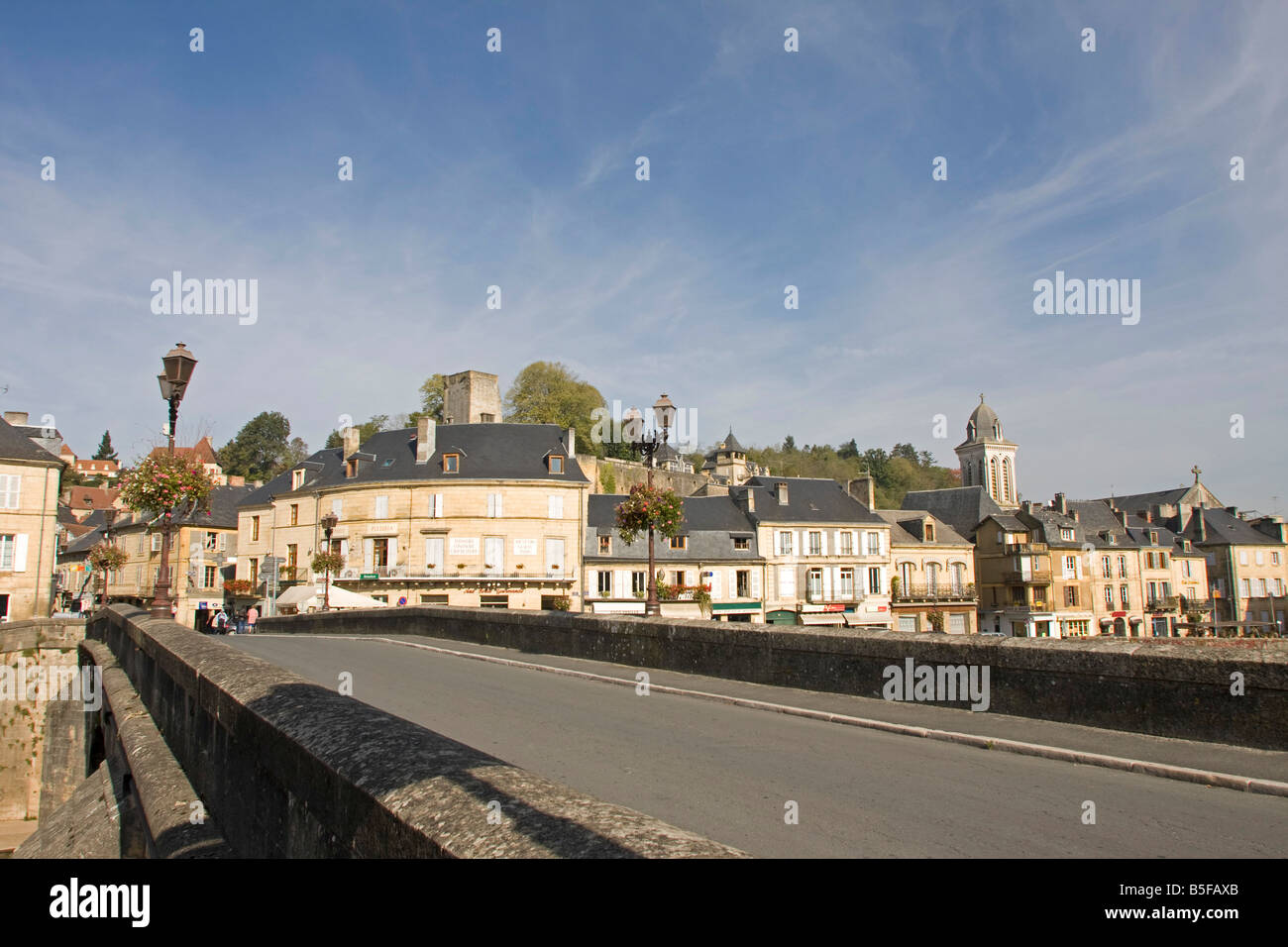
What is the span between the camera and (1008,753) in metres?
7.44

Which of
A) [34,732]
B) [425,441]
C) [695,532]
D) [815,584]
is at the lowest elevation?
[34,732]

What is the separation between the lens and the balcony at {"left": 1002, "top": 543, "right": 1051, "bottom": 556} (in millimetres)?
59250

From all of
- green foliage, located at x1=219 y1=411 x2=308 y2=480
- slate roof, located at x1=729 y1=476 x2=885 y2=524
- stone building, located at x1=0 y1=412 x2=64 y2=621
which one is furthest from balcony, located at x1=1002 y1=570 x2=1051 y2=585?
green foliage, located at x1=219 y1=411 x2=308 y2=480

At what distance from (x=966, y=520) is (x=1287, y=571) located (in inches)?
1201

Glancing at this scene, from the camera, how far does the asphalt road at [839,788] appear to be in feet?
16.6

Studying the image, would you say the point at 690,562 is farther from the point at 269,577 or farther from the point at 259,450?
the point at 259,450

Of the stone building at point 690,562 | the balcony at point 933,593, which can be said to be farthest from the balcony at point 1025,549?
the stone building at point 690,562

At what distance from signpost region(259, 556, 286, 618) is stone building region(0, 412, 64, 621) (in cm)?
1144

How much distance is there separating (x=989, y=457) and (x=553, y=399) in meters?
50.7

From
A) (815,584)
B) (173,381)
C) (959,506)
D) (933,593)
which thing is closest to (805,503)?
(815,584)

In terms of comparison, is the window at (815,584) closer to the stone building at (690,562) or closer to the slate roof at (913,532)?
the stone building at (690,562)

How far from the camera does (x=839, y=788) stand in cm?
637
